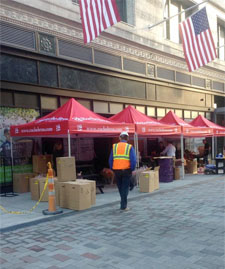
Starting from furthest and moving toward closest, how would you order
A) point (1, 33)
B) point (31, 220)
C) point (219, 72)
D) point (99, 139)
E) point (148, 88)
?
point (219, 72) < point (148, 88) < point (99, 139) < point (1, 33) < point (31, 220)

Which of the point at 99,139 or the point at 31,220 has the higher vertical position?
the point at 99,139

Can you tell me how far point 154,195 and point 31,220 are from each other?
4.22 metres

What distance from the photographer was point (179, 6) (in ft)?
62.6

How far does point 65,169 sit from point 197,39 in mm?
10028

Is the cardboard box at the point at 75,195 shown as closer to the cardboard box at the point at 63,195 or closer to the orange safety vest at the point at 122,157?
the cardboard box at the point at 63,195

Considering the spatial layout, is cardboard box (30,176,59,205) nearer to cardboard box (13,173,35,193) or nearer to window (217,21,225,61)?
cardboard box (13,173,35,193)

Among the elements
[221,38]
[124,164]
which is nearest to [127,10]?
[124,164]

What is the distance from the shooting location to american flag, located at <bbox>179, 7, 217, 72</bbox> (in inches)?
530

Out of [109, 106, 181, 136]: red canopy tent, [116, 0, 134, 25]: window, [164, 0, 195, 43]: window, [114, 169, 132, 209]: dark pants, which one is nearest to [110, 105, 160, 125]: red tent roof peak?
[109, 106, 181, 136]: red canopy tent

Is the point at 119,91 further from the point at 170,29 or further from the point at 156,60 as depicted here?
the point at 170,29

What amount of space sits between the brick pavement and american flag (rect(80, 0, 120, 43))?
596 centimetres

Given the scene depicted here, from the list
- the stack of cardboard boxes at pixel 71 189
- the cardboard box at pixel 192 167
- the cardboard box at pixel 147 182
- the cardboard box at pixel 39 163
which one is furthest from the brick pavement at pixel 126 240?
the cardboard box at pixel 192 167

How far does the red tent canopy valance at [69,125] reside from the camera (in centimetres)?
787

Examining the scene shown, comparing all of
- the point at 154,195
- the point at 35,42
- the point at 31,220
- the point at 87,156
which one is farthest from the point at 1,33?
the point at 154,195
